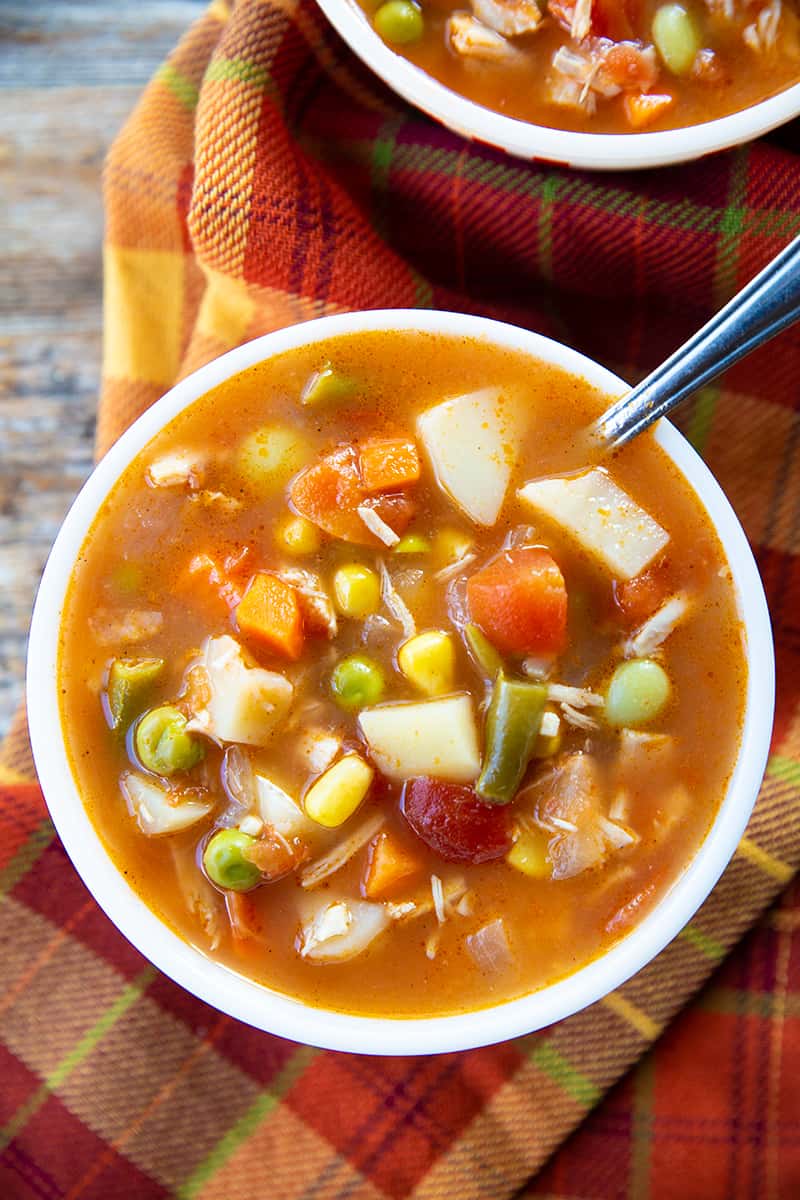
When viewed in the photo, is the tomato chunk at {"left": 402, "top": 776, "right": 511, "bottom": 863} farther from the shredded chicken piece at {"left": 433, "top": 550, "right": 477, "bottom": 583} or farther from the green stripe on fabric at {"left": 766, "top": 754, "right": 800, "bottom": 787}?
the green stripe on fabric at {"left": 766, "top": 754, "right": 800, "bottom": 787}

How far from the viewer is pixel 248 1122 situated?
2.93 m

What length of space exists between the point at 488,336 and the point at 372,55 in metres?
0.75

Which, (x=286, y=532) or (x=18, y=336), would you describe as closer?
(x=286, y=532)

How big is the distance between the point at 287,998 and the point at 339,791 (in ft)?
1.50

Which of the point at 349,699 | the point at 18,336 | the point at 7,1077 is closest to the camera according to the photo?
the point at 349,699

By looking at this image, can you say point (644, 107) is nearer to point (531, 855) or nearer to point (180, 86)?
point (180, 86)

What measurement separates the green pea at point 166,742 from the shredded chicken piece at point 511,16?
1714 millimetres

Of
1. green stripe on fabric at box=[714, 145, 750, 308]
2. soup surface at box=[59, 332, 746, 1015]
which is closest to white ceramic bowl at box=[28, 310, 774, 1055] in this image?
soup surface at box=[59, 332, 746, 1015]

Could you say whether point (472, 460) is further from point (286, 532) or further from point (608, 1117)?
point (608, 1117)

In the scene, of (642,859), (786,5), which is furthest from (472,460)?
(786,5)

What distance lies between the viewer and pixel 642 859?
243 centimetres

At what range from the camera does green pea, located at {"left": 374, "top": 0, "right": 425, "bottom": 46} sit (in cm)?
268

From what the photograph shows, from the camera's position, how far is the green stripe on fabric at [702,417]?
9.84 feet

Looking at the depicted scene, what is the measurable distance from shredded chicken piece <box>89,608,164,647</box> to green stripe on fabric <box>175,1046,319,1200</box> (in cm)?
121
